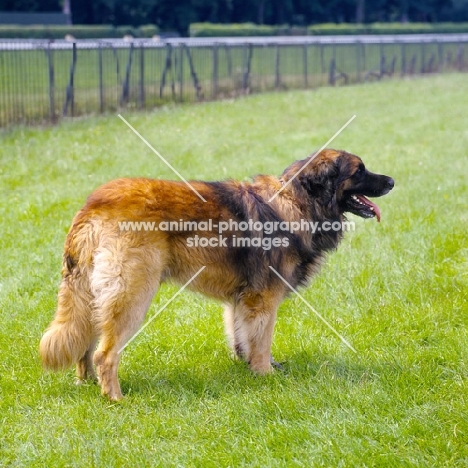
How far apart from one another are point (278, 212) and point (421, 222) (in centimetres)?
359

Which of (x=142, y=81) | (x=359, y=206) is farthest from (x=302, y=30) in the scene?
(x=359, y=206)

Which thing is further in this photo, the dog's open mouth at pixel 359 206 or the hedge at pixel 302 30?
the hedge at pixel 302 30

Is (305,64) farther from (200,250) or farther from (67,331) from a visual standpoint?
(67,331)

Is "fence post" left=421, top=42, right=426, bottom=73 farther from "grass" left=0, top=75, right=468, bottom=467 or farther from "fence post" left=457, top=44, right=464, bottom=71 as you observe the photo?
"grass" left=0, top=75, right=468, bottom=467

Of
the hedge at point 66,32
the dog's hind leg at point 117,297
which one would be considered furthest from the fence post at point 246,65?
the dog's hind leg at point 117,297

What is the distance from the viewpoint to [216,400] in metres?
4.48

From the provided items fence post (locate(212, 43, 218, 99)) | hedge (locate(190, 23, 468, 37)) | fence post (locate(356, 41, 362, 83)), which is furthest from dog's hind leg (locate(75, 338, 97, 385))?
hedge (locate(190, 23, 468, 37))

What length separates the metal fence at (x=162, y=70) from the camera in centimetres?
1536

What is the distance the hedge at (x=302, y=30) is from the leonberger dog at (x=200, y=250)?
39703mm

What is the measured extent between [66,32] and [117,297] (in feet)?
130

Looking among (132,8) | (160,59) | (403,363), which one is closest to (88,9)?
(132,8)

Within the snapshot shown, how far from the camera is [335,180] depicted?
5.11 m

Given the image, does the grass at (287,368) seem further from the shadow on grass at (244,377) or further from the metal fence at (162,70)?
the metal fence at (162,70)

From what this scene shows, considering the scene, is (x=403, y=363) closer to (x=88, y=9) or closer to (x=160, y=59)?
(x=160, y=59)
